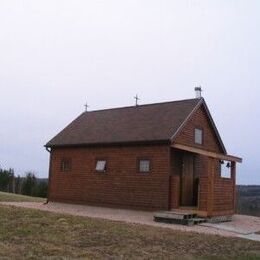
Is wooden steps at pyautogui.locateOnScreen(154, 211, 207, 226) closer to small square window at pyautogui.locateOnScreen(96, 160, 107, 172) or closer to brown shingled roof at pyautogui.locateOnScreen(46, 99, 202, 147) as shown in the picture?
brown shingled roof at pyautogui.locateOnScreen(46, 99, 202, 147)

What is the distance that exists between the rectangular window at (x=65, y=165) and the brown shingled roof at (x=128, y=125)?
86cm

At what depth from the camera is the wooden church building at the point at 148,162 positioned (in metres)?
24.0

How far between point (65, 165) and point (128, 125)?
14.1ft

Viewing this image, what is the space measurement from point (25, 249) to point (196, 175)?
51.3 feet

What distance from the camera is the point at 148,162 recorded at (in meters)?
25.0

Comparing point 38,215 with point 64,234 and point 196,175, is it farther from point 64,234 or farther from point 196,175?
point 196,175

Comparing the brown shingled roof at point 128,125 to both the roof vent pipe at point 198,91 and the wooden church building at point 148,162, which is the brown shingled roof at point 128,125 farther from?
the roof vent pipe at point 198,91

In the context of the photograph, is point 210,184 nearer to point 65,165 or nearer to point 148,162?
point 148,162

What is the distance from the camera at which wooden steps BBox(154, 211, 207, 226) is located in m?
20.9

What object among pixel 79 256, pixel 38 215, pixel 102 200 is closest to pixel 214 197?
pixel 102 200

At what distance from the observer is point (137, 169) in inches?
998

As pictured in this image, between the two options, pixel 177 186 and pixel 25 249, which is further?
pixel 177 186

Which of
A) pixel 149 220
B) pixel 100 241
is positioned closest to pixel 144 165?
pixel 149 220

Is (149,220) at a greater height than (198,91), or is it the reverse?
(198,91)
